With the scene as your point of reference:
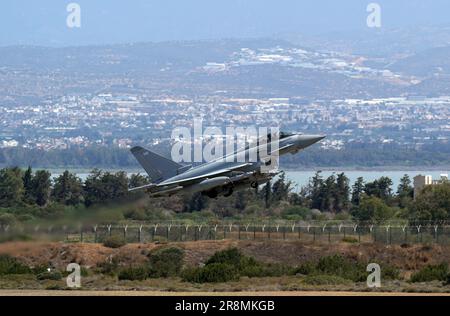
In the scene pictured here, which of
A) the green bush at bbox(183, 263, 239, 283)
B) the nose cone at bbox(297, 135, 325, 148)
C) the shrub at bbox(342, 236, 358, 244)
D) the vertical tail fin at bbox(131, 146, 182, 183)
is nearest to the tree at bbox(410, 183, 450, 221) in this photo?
the shrub at bbox(342, 236, 358, 244)

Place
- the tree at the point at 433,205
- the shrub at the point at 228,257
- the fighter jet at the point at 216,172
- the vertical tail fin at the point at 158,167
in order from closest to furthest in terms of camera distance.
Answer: the fighter jet at the point at 216,172 < the vertical tail fin at the point at 158,167 < the shrub at the point at 228,257 < the tree at the point at 433,205

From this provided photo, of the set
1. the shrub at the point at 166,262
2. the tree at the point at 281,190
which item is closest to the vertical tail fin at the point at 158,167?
the shrub at the point at 166,262

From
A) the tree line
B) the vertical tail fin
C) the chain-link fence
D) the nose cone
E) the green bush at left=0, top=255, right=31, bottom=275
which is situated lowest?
the green bush at left=0, top=255, right=31, bottom=275

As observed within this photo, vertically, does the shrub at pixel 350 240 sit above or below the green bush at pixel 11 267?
above

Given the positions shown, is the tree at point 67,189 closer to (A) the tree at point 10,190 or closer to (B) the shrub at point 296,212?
(A) the tree at point 10,190

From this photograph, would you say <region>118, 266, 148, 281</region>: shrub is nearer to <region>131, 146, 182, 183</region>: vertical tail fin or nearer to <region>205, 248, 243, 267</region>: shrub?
<region>205, 248, 243, 267</region>: shrub

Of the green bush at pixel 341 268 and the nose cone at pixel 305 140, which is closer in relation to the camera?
the nose cone at pixel 305 140

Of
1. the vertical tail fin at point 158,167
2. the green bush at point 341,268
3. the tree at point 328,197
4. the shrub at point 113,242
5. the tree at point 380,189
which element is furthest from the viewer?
the tree at point 380,189
